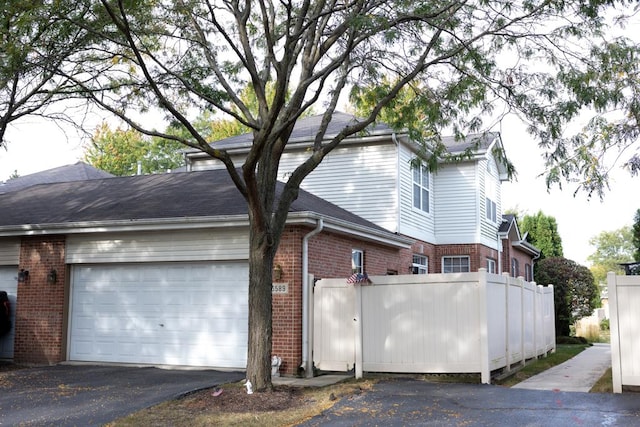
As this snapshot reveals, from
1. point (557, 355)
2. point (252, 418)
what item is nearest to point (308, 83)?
point (252, 418)

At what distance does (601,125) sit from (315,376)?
22.6 feet

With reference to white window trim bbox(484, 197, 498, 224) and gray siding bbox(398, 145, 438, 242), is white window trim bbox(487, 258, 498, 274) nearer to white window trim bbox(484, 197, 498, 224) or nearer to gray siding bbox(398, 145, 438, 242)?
white window trim bbox(484, 197, 498, 224)

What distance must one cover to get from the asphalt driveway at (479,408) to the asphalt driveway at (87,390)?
116 inches

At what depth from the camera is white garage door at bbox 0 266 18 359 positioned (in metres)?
15.4

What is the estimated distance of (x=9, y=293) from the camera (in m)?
15.6

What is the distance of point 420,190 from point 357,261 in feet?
19.8

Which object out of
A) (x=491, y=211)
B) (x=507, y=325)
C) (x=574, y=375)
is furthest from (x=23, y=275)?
(x=491, y=211)

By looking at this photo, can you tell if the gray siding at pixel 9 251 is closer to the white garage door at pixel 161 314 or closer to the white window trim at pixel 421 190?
the white garage door at pixel 161 314

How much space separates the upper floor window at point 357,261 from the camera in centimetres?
1576

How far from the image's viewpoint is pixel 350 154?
792 inches

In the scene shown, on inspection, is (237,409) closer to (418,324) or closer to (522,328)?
(418,324)

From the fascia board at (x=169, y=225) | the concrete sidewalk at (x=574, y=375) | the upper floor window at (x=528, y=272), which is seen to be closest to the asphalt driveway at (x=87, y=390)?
the fascia board at (x=169, y=225)

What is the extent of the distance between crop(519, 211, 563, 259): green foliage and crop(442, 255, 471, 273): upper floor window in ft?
41.5

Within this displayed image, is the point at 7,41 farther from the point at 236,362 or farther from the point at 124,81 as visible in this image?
the point at 236,362
